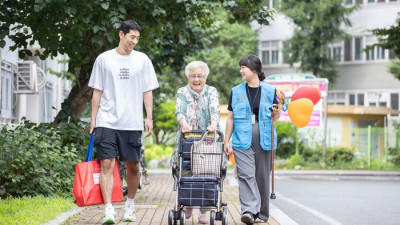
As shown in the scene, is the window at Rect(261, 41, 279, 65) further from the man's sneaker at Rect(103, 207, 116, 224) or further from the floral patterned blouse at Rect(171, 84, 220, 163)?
the man's sneaker at Rect(103, 207, 116, 224)

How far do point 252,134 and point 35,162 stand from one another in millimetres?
3934

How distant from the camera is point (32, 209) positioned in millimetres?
10141

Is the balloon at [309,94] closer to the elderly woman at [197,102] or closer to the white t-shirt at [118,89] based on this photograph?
the elderly woman at [197,102]

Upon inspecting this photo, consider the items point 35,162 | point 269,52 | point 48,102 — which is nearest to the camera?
point 35,162

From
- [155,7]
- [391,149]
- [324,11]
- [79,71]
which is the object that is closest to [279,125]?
[391,149]

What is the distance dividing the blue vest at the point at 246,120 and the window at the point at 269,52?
43.2 metres

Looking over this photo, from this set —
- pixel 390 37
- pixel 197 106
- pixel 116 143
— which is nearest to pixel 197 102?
pixel 197 106

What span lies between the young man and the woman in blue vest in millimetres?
1139

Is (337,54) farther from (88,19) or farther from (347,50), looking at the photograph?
(88,19)

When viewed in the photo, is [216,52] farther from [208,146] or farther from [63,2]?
[208,146]

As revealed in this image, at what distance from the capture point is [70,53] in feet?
46.8

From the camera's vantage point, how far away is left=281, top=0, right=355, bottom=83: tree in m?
46.0

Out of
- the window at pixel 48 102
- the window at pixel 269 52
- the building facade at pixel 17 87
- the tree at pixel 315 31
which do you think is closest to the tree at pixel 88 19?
the building facade at pixel 17 87

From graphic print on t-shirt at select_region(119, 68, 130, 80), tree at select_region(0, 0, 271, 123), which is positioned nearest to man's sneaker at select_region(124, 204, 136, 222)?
graphic print on t-shirt at select_region(119, 68, 130, 80)
